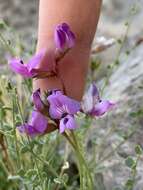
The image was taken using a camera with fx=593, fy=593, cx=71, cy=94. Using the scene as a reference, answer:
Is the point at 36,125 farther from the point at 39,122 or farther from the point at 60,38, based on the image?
the point at 60,38

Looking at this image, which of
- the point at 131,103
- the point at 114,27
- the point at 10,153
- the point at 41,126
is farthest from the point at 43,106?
the point at 114,27

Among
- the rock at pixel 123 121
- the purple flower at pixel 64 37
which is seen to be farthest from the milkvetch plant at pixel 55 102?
the rock at pixel 123 121

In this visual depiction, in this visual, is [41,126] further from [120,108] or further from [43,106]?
[120,108]

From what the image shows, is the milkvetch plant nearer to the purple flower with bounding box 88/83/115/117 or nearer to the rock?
the purple flower with bounding box 88/83/115/117

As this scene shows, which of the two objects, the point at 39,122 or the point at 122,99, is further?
the point at 122,99

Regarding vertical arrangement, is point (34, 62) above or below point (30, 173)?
above

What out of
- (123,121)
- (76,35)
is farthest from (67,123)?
(123,121)
